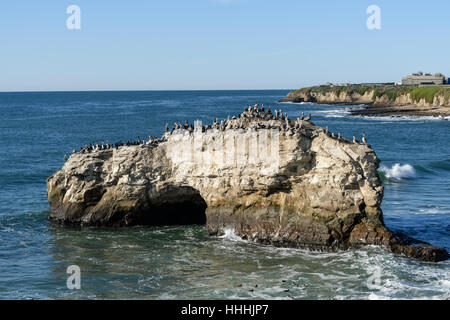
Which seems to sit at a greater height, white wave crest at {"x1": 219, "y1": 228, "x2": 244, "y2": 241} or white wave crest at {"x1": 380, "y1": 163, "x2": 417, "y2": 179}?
white wave crest at {"x1": 380, "y1": 163, "x2": 417, "y2": 179}

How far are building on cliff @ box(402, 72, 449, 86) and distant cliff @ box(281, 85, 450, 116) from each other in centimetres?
1374

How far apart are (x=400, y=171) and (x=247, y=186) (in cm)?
2688

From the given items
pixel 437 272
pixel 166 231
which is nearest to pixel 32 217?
pixel 166 231

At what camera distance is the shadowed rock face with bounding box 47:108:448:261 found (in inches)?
1088

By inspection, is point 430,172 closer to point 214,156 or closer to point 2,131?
point 214,156

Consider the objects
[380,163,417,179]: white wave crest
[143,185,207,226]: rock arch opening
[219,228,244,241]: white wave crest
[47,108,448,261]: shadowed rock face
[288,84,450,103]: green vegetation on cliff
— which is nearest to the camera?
[47,108,448,261]: shadowed rock face

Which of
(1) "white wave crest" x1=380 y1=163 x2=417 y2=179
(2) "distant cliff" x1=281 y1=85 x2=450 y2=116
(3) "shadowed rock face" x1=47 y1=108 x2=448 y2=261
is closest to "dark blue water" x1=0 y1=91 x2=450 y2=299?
(3) "shadowed rock face" x1=47 y1=108 x2=448 y2=261

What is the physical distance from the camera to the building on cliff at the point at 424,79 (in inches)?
6192

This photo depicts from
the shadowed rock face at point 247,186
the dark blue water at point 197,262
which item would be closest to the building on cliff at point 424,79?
the dark blue water at point 197,262

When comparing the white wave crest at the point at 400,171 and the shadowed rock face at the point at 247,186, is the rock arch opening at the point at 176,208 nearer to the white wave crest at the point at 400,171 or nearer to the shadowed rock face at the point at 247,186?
the shadowed rock face at the point at 247,186

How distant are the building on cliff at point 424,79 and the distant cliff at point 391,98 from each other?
13.7 metres

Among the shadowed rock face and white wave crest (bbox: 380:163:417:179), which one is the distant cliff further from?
the shadowed rock face

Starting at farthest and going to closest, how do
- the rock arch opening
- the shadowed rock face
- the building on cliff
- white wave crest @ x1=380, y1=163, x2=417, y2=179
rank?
the building on cliff → white wave crest @ x1=380, y1=163, x2=417, y2=179 → the rock arch opening → the shadowed rock face

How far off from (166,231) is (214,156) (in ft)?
18.6
